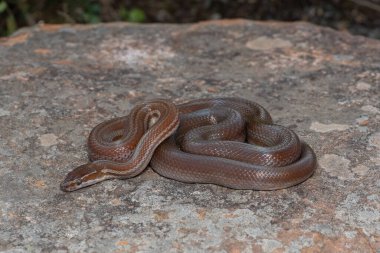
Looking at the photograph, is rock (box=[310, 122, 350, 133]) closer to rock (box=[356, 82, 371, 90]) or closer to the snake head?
rock (box=[356, 82, 371, 90])

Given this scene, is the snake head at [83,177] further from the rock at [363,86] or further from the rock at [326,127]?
the rock at [363,86]

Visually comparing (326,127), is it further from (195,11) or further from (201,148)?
(195,11)

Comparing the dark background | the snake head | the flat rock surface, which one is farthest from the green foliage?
the snake head

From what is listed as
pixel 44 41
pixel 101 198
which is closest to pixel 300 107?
pixel 101 198

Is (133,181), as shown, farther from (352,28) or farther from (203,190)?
(352,28)

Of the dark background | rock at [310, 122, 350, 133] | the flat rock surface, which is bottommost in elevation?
the dark background

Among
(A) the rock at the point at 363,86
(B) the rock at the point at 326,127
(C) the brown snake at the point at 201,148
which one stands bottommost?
(A) the rock at the point at 363,86

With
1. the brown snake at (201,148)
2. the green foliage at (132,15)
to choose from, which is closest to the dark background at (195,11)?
the green foliage at (132,15)

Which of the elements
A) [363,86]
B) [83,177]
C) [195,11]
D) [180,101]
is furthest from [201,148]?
[195,11]
